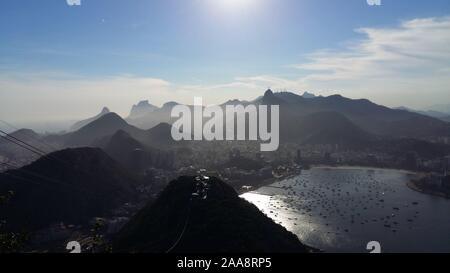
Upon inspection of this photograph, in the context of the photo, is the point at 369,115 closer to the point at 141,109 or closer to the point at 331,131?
the point at 331,131

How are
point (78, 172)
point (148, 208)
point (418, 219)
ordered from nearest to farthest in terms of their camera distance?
1. point (148, 208)
2. point (418, 219)
3. point (78, 172)

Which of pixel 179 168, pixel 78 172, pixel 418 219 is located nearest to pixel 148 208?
pixel 78 172

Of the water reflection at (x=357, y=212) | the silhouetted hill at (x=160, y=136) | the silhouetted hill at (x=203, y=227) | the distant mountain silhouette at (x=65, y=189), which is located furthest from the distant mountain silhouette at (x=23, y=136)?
the silhouetted hill at (x=203, y=227)

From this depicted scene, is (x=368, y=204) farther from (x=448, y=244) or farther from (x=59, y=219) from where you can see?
(x=59, y=219)

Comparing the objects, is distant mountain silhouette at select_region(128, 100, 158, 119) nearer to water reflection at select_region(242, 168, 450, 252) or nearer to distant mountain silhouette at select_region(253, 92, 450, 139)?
distant mountain silhouette at select_region(253, 92, 450, 139)

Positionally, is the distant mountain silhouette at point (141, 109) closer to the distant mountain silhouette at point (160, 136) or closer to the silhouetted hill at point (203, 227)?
the distant mountain silhouette at point (160, 136)
